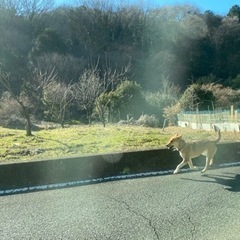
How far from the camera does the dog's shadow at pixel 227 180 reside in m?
5.38

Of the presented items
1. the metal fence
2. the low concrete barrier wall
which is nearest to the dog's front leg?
the low concrete barrier wall

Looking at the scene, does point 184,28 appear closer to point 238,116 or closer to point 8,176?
point 238,116

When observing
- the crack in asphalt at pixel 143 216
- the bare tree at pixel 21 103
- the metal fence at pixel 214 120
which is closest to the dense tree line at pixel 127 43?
the metal fence at pixel 214 120

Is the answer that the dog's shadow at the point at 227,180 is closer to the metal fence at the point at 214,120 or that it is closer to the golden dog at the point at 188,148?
the golden dog at the point at 188,148

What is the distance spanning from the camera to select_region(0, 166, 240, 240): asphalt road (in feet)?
12.3

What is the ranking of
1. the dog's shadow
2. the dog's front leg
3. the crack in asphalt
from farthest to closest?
1. the dog's front leg
2. the dog's shadow
3. the crack in asphalt

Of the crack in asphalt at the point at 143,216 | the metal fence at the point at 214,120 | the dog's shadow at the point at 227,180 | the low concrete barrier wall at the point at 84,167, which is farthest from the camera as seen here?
the metal fence at the point at 214,120

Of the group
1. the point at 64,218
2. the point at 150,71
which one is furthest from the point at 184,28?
the point at 64,218

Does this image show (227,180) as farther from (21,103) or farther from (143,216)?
(21,103)

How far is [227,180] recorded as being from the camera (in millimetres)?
5891

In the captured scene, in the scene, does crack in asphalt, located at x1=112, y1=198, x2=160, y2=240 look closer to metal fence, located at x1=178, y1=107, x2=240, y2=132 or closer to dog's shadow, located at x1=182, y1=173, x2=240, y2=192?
dog's shadow, located at x1=182, y1=173, x2=240, y2=192

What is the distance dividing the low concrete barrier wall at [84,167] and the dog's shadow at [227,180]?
1.06 metres

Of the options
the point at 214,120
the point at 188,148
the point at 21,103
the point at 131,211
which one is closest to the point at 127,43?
the point at 214,120

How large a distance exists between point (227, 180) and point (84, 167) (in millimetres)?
2471
